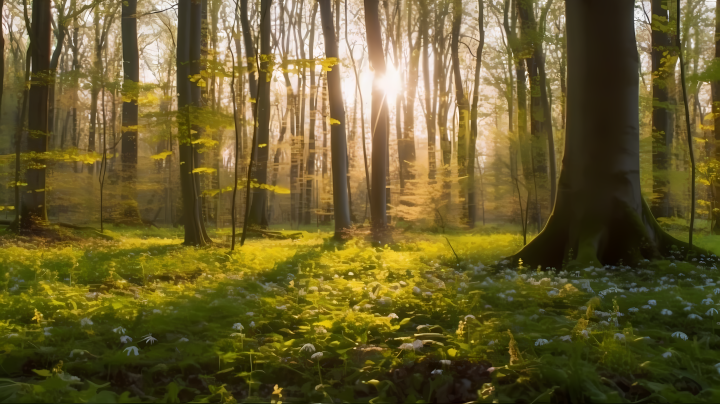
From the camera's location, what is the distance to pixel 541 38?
11.4 meters

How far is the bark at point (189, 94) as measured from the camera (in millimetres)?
10078

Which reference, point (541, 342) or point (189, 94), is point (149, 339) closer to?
point (541, 342)

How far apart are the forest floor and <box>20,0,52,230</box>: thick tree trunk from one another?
24.8ft

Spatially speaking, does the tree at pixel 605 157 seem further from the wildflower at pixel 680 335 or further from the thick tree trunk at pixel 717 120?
the thick tree trunk at pixel 717 120

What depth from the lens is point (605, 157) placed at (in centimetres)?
672

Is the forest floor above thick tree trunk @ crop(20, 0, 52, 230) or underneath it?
underneath

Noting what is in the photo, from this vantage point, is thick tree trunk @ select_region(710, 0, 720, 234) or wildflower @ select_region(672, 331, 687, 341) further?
thick tree trunk @ select_region(710, 0, 720, 234)

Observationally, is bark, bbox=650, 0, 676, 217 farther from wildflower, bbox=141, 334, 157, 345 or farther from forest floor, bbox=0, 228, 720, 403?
wildflower, bbox=141, 334, 157, 345

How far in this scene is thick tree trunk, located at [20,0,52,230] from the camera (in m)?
11.3

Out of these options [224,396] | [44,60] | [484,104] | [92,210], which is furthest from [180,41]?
[484,104]

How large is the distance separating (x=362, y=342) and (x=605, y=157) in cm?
535

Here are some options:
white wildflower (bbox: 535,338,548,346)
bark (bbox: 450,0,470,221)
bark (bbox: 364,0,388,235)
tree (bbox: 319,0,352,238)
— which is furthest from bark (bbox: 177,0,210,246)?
bark (bbox: 450,0,470,221)

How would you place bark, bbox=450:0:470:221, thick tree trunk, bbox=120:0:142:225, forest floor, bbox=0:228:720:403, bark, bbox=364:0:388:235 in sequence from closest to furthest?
forest floor, bbox=0:228:720:403, bark, bbox=364:0:388:235, thick tree trunk, bbox=120:0:142:225, bark, bbox=450:0:470:221

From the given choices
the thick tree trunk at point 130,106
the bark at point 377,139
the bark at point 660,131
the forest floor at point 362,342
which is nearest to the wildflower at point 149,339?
the forest floor at point 362,342
